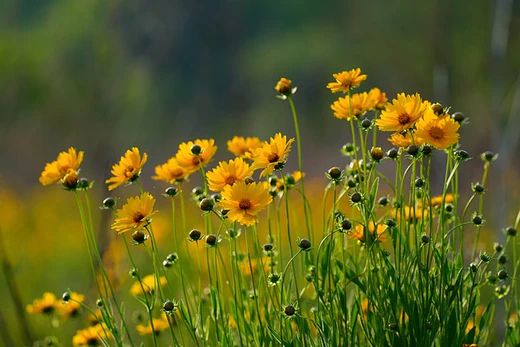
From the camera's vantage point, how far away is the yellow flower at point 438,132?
1.18 meters

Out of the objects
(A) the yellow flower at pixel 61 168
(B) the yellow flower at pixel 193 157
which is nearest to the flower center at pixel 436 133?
(B) the yellow flower at pixel 193 157

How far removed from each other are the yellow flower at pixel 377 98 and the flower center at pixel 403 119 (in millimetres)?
187

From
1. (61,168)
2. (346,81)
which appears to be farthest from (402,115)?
(61,168)

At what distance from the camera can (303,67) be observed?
15859 millimetres

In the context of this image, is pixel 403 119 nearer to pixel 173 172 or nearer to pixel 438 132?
pixel 438 132

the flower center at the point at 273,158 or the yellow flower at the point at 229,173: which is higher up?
the flower center at the point at 273,158

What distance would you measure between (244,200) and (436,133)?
31cm

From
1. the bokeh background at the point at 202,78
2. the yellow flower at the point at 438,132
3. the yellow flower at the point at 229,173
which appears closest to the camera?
the yellow flower at the point at 438,132

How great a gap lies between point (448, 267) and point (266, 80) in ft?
48.9

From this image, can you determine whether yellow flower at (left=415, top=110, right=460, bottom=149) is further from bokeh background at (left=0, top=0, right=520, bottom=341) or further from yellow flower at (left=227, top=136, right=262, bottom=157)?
bokeh background at (left=0, top=0, right=520, bottom=341)

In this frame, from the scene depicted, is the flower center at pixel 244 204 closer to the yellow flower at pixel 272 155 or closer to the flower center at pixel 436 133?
the yellow flower at pixel 272 155

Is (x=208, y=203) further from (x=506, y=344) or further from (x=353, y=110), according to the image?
(x=506, y=344)

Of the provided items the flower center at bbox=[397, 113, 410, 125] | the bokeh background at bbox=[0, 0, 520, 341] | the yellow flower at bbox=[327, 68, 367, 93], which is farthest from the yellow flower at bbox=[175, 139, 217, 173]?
the bokeh background at bbox=[0, 0, 520, 341]

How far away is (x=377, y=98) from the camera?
4.75 ft
